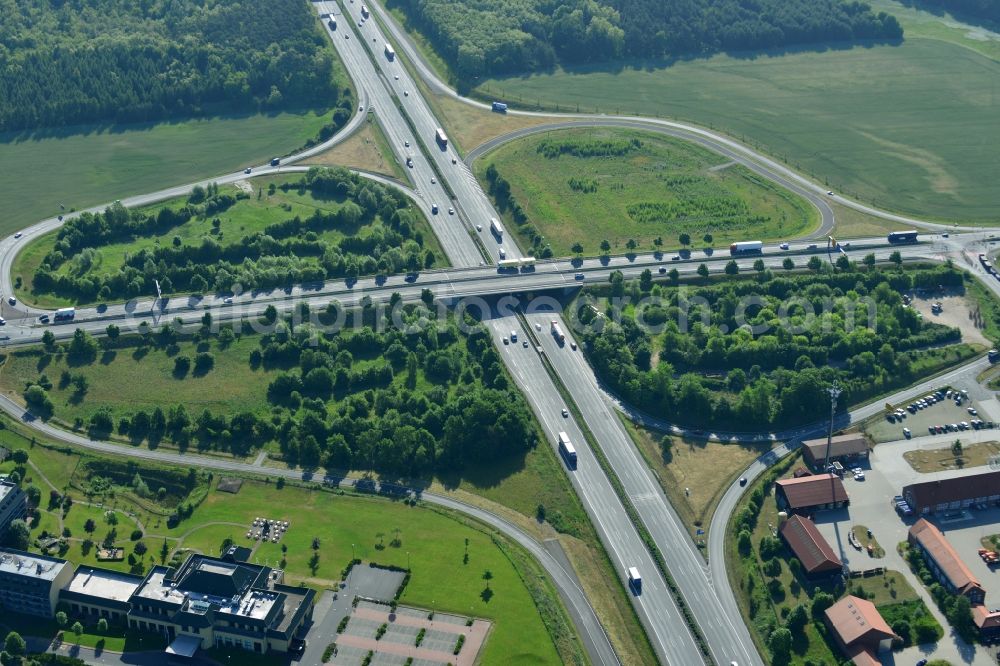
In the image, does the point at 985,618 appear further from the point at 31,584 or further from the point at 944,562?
the point at 31,584

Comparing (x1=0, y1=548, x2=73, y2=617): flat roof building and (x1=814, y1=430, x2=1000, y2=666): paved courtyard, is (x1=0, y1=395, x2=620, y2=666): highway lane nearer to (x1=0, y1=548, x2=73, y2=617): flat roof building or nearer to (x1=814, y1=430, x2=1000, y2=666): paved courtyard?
(x1=0, y1=548, x2=73, y2=617): flat roof building

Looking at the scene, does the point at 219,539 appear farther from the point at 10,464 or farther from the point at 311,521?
the point at 10,464

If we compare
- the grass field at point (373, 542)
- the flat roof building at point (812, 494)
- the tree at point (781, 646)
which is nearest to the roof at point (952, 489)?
the flat roof building at point (812, 494)

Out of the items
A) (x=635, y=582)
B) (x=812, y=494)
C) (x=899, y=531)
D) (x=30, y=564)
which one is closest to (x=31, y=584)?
(x=30, y=564)

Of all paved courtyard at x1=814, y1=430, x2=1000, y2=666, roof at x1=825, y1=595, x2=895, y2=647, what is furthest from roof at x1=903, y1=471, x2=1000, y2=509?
roof at x1=825, y1=595, x2=895, y2=647

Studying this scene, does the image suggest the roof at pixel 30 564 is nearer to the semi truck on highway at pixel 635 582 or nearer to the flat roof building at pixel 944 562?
the semi truck on highway at pixel 635 582
